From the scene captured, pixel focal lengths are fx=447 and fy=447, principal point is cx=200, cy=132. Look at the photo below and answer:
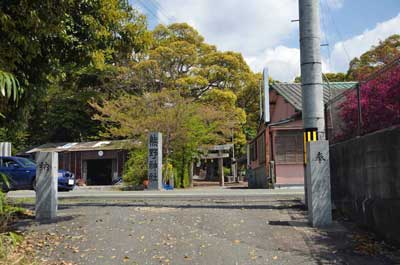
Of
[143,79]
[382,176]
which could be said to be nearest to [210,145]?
[143,79]

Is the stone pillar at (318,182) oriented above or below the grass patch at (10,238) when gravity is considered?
above

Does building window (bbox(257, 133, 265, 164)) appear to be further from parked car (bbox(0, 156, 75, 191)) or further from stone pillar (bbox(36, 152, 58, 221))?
stone pillar (bbox(36, 152, 58, 221))

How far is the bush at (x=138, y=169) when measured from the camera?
2394 cm

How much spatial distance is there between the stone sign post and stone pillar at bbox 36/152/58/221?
1110 cm

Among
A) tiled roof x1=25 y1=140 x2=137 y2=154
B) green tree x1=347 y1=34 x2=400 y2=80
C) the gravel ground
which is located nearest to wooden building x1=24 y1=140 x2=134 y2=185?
tiled roof x1=25 y1=140 x2=137 y2=154

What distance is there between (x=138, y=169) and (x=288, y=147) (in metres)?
8.05

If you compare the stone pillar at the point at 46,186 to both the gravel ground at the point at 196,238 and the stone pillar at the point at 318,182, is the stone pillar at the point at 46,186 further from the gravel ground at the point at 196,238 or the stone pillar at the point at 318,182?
the stone pillar at the point at 318,182

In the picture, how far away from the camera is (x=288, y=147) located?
75.0 ft

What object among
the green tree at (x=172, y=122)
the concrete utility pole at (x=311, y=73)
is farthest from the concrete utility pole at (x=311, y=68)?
the green tree at (x=172, y=122)

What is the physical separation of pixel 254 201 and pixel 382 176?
533 centimetres

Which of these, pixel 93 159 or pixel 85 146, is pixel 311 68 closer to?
pixel 85 146

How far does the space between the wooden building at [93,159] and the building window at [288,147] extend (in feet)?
42.8

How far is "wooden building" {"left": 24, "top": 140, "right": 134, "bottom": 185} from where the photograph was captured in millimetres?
32844

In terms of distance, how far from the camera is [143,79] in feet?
105
